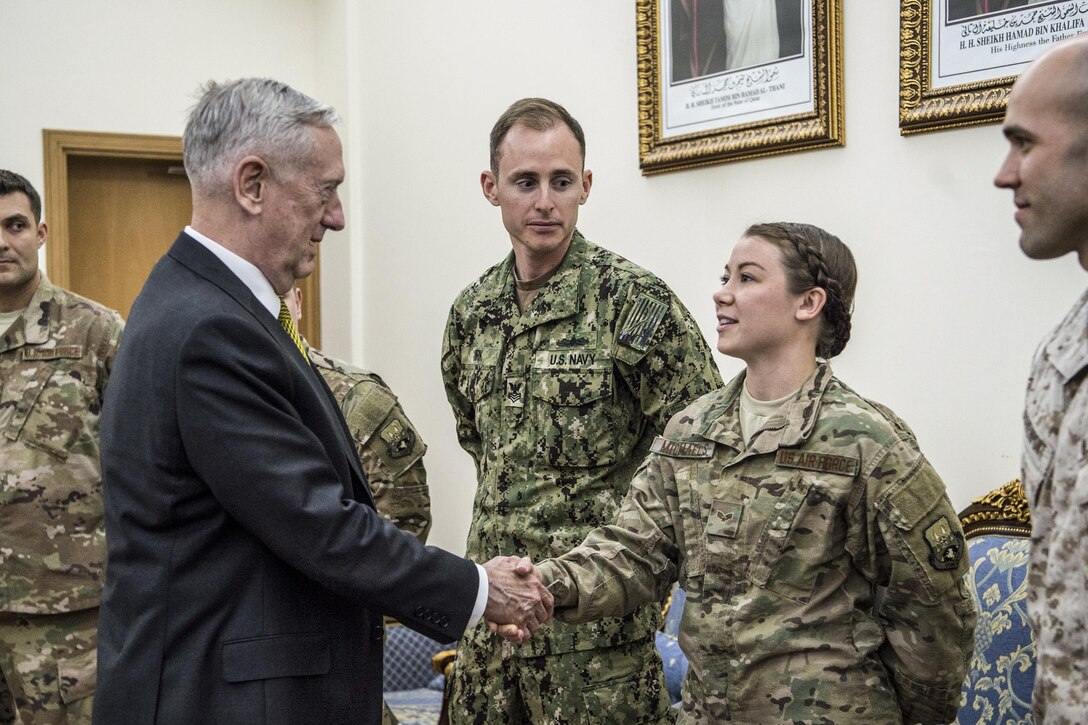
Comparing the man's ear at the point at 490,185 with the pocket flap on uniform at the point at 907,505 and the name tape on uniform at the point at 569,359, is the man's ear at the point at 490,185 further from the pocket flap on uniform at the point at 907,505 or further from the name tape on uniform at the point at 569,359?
the pocket flap on uniform at the point at 907,505

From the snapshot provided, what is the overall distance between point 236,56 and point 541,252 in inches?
145

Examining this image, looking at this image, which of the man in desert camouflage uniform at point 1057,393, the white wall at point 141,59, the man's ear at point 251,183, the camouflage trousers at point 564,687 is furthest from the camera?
the white wall at point 141,59

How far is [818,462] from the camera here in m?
1.96

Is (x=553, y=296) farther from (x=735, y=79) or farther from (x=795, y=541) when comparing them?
(x=735, y=79)

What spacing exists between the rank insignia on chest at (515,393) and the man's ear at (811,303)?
26.5 inches


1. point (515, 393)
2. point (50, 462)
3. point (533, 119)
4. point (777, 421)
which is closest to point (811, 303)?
point (777, 421)

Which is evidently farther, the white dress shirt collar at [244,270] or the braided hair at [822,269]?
the braided hair at [822,269]

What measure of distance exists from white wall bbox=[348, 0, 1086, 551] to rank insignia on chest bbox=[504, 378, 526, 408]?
1047mm

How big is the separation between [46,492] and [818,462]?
2.06 meters

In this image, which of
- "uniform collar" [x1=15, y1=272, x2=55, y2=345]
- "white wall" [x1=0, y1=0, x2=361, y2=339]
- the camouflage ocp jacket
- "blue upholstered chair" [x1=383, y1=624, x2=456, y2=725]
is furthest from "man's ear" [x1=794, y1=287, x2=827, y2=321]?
"white wall" [x1=0, y1=0, x2=361, y2=339]

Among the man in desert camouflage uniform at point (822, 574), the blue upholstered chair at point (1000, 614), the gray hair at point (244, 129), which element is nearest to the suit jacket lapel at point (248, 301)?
the gray hair at point (244, 129)

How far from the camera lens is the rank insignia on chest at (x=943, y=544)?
1901mm

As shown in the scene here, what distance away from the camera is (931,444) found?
117 inches

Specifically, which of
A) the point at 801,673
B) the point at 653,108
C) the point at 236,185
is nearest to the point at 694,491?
the point at 801,673
